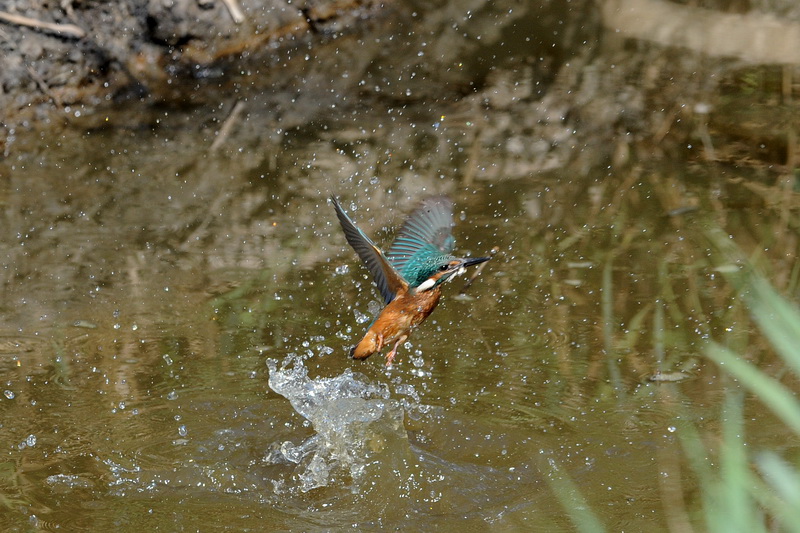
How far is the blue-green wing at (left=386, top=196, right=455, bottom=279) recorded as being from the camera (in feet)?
9.56

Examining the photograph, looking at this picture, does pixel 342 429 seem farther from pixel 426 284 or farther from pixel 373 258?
pixel 373 258

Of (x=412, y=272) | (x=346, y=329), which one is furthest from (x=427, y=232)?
(x=346, y=329)

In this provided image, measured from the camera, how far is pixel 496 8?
6059mm

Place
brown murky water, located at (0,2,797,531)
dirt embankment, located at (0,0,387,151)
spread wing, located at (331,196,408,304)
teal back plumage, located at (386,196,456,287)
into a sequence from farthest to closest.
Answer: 1. dirt embankment, located at (0,0,387,151)
2. teal back plumage, located at (386,196,456,287)
3. brown murky water, located at (0,2,797,531)
4. spread wing, located at (331,196,408,304)

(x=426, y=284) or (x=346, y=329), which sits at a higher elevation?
(x=426, y=284)

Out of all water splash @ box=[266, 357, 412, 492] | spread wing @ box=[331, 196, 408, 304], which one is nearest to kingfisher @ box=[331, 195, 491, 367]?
spread wing @ box=[331, 196, 408, 304]

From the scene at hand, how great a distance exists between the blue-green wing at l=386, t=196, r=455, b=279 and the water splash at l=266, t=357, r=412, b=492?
43 centimetres

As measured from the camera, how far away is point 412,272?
9.21 ft

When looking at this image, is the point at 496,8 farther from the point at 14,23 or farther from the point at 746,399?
the point at 746,399

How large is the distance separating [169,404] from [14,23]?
3361 mm

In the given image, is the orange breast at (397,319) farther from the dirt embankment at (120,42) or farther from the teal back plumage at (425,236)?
the dirt embankment at (120,42)

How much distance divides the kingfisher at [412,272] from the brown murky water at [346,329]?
0.30 metres

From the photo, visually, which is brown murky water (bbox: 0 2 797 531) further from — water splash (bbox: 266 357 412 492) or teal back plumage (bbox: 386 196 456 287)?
teal back plumage (bbox: 386 196 456 287)

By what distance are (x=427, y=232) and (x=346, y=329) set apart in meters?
0.61
